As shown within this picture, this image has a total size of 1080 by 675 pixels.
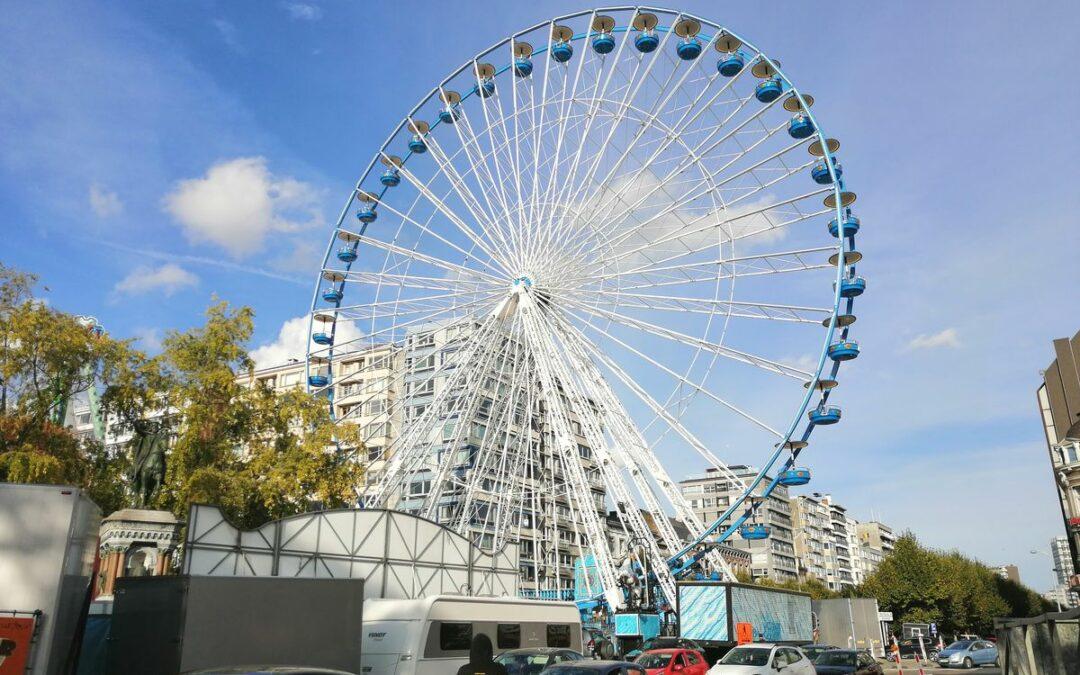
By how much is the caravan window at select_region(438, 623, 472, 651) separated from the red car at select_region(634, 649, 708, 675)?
15.5ft

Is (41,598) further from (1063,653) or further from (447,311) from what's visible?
(447,311)

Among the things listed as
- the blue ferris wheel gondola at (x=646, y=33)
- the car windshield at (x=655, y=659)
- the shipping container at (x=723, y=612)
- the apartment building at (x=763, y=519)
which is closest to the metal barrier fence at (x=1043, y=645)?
the car windshield at (x=655, y=659)

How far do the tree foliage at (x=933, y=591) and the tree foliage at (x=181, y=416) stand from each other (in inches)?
2270

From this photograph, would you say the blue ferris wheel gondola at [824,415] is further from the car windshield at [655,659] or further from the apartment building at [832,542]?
the apartment building at [832,542]

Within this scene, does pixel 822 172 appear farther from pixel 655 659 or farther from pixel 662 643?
pixel 655 659

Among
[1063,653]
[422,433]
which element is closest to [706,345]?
[422,433]

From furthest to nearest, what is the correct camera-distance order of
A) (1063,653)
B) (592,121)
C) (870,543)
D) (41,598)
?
(870,543) < (592,121) < (41,598) < (1063,653)

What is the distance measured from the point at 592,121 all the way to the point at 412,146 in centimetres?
1015

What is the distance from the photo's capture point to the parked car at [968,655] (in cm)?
3903

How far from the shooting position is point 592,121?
36031 mm

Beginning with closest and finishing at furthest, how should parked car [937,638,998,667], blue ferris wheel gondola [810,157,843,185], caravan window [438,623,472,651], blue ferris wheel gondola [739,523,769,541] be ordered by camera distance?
1. caravan window [438,623,472,651]
2. blue ferris wheel gondola [810,157,843,185]
3. blue ferris wheel gondola [739,523,769,541]
4. parked car [937,638,998,667]

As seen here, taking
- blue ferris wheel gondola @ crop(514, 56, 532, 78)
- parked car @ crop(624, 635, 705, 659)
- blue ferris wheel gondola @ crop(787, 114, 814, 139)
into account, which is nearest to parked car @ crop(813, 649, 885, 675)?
parked car @ crop(624, 635, 705, 659)

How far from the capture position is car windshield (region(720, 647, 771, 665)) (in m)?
19.4

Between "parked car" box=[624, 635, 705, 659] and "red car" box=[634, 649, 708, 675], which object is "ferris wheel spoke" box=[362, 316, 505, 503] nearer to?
"parked car" box=[624, 635, 705, 659]
